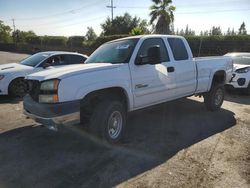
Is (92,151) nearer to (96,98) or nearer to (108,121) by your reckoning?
(108,121)

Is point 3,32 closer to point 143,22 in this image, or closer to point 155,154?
point 143,22

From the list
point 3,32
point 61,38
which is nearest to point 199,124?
point 61,38

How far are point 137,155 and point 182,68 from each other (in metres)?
2.43

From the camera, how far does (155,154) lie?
14.6ft

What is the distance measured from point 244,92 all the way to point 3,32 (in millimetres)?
69322

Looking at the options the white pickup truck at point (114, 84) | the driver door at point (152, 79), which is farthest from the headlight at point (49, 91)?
the driver door at point (152, 79)

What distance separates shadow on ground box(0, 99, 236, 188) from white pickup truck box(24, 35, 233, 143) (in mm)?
474

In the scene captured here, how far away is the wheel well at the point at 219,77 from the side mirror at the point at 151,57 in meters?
2.98

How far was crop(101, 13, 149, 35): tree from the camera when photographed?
48.6 metres

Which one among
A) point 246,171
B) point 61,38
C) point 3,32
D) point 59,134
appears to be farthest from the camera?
point 3,32

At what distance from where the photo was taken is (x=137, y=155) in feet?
14.5

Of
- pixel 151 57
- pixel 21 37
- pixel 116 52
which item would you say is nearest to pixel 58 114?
pixel 116 52

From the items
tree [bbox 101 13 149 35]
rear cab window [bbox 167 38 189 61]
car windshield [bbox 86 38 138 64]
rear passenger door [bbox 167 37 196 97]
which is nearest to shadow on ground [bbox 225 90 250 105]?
rear passenger door [bbox 167 37 196 97]

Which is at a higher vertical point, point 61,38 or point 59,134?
point 61,38
